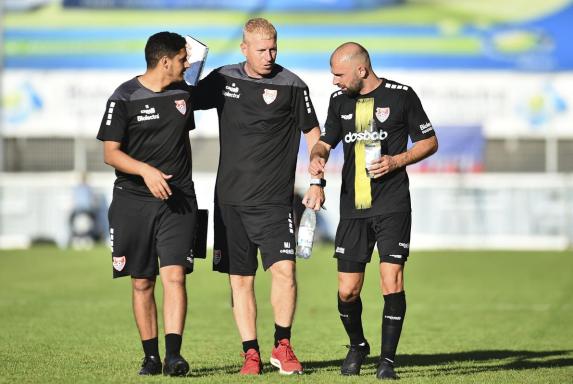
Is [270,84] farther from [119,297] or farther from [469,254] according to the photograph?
[469,254]

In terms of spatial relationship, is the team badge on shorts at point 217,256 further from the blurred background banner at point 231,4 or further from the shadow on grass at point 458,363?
the blurred background banner at point 231,4

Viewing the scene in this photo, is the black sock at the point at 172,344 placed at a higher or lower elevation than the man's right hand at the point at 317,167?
lower

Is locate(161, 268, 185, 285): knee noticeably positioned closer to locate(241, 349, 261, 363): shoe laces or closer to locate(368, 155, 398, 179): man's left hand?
locate(241, 349, 261, 363): shoe laces

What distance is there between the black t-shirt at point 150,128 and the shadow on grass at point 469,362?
5.41 ft

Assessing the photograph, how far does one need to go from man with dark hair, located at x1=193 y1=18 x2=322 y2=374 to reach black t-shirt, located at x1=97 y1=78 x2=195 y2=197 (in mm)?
342

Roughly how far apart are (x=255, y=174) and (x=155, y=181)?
867 millimetres

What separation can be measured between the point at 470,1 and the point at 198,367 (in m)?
22.6

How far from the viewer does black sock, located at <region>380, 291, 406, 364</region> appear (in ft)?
27.8

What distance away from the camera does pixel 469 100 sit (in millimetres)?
30625

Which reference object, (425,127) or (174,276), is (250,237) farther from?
(425,127)

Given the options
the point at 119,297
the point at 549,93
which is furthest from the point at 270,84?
the point at 549,93

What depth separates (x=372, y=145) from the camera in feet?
27.9

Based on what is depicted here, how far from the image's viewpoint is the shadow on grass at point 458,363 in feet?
29.2

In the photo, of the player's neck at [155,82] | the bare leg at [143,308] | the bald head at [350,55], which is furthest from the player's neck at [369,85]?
the bare leg at [143,308]
